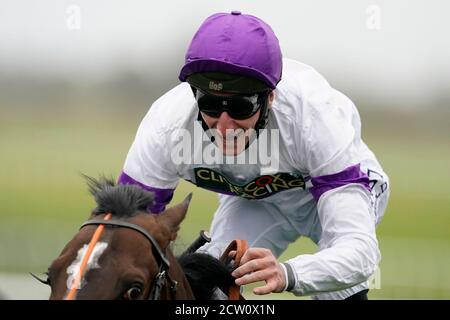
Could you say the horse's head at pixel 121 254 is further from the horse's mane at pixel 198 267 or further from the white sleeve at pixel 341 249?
the white sleeve at pixel 341 249

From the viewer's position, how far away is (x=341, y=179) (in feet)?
11.6

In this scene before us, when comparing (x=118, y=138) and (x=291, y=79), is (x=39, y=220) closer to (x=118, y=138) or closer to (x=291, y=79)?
(x=118, y=138)

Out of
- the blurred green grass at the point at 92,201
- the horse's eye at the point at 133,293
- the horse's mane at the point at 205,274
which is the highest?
the horse's eye at the point at 133,293

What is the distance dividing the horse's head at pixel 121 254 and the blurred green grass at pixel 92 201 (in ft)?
18.3

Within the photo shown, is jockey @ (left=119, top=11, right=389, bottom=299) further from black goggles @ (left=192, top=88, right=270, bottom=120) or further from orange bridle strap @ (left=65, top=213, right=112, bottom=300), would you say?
orange bridle strap @ (left=65, top=213, right=112, bottom=300)

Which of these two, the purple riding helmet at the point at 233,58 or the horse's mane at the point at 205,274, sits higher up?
the purple riding helmet at the point at 233,58

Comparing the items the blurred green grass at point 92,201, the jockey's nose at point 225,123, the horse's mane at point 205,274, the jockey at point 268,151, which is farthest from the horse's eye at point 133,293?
the blurred green grass at point 92,201

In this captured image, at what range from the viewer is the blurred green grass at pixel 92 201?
1102 cm

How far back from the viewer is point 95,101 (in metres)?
20.2

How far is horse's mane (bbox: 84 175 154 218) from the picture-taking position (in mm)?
2859

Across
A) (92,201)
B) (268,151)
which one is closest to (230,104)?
(268,151)

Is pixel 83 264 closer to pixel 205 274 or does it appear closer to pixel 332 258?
pixel 205 274

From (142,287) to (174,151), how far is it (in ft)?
3.81

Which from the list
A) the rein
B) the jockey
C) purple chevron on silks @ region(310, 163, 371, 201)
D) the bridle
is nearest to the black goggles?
the jockey
